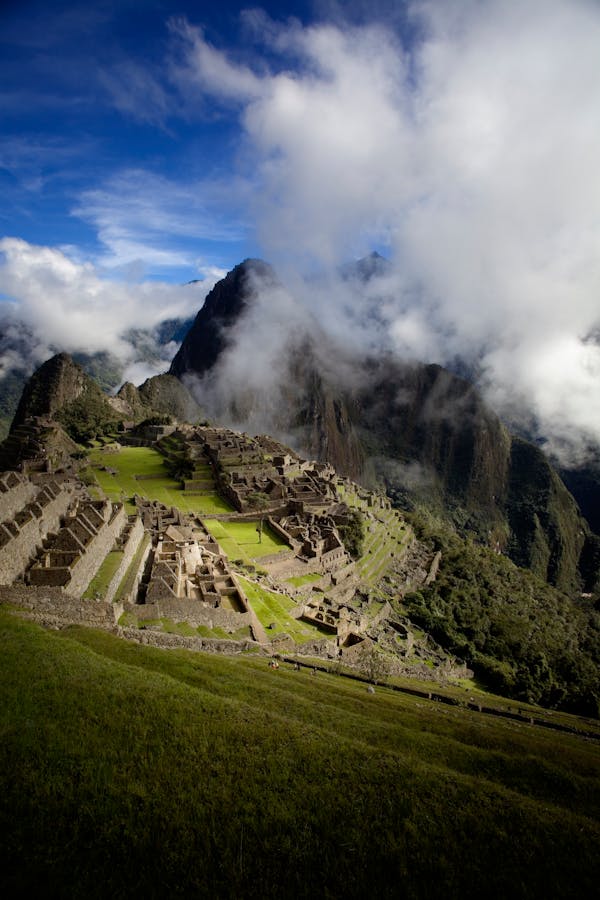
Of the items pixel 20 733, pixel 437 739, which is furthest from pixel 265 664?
pixel 20 733

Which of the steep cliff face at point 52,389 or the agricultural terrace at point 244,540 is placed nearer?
the agricultural terrace at point 244,540

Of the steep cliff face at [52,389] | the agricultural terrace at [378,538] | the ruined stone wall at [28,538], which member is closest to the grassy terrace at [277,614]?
the ruined stone wall at [28,538]

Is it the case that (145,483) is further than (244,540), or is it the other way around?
(145,483)

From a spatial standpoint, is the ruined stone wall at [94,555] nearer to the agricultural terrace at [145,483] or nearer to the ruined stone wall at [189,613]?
the ruined stone wall at [189,613]

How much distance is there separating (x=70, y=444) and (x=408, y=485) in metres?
130

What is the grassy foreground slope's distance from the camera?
674 cm

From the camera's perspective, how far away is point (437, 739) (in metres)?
12.6

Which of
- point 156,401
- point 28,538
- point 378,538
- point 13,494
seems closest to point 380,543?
point 378,538

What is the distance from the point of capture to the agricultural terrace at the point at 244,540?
122ft

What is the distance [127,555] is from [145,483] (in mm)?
30102

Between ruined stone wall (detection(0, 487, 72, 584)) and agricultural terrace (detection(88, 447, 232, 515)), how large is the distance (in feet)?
48.6

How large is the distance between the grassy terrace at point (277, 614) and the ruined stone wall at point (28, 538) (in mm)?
11910

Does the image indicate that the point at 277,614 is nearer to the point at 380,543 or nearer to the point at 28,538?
the point at 28,538

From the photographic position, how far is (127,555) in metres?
25.9
